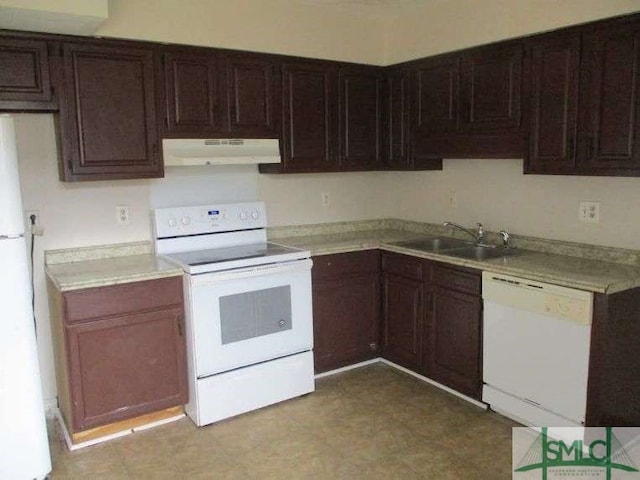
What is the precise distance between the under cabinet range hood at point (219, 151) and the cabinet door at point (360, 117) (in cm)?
59

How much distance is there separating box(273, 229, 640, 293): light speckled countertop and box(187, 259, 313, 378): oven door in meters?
0.33

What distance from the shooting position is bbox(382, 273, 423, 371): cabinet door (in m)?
3.55

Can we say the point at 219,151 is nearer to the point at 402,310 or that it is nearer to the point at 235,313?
the point at 235,313

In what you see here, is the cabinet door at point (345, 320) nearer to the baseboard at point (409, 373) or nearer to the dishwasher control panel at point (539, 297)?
the baseboard at point (409, 373)

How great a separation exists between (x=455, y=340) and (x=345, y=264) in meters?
0.87

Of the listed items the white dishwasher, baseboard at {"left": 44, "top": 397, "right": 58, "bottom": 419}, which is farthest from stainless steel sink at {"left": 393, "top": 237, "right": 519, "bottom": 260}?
baseboard at {"left": 44, "top": 397, "right": 58, "bottom": 419}

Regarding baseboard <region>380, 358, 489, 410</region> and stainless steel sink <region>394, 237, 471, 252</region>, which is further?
stainless steel sink <region>394, 237, 471, 252</region>

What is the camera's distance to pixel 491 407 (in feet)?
10.3

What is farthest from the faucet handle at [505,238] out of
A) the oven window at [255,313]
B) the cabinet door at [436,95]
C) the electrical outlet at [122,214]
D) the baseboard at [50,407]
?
the baseboard at [50,407]

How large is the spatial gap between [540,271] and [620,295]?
38 centimetres

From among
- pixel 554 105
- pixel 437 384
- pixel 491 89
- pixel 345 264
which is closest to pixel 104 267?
pixel 345 264

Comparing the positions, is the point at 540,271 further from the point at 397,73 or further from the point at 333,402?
the point at 397,73

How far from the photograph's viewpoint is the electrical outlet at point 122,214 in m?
3.34

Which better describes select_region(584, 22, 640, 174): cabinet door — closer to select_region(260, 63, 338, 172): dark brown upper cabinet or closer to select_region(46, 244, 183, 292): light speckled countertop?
select_region(260, 63, 338, 172): dark brown upper cabinet
